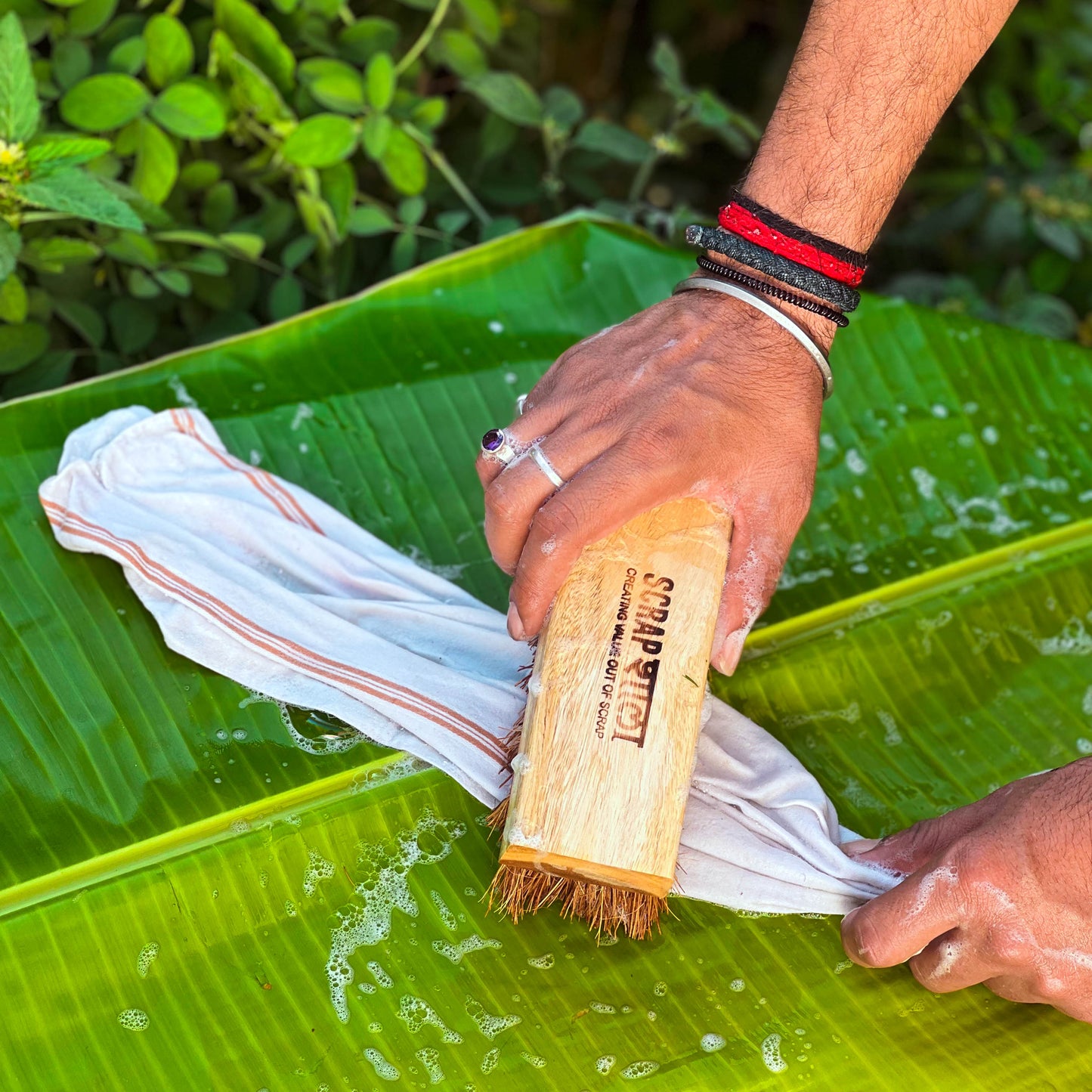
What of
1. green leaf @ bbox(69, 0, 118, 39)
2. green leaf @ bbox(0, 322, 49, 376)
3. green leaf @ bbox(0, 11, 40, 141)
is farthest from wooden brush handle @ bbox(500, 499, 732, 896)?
green leaf @ bbox(69, 0, 118, 39)

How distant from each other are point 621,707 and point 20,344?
130cm

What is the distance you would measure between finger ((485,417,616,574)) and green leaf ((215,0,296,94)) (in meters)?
1.11

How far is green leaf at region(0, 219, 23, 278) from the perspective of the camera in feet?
5.39

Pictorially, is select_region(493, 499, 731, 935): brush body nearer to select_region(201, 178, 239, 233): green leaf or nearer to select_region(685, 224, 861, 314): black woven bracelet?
select_region(685, 224, 861, 314): black woven bracelet

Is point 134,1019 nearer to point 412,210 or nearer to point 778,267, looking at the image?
point 778,267

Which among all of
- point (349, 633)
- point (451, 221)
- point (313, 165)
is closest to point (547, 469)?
point (349, 633)

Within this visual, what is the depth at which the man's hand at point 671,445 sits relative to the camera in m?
1.32

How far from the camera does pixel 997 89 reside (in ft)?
9.04

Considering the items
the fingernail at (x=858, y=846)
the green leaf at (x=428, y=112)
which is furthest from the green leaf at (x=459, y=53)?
the fingernail at (x=858, y=846)

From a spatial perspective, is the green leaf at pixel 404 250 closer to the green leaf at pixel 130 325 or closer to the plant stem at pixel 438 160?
the plant stem at pixel 438 160

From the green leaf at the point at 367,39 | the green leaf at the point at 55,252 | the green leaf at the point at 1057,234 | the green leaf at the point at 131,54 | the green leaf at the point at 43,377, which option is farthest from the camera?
the green leaf at the point at 1057,234

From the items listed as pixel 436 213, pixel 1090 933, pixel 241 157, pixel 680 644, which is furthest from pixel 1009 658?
pixel 241 157

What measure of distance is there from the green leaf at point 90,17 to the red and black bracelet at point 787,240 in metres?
1.19

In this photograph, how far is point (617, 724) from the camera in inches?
49.9
